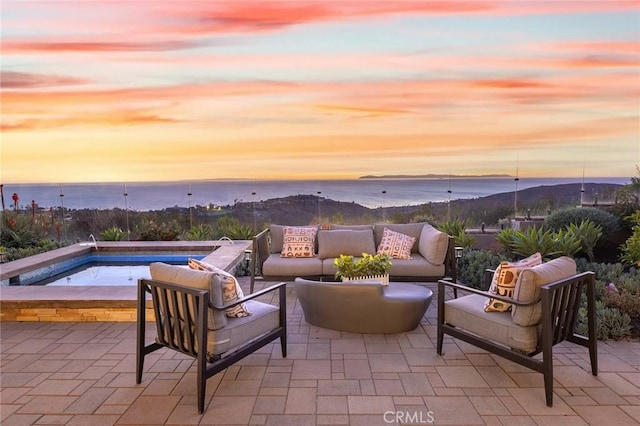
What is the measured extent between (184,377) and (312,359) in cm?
102

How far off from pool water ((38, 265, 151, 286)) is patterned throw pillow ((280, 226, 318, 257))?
7.37 ft

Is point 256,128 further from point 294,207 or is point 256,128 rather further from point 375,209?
point 375,209

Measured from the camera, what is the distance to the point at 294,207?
8914 mm

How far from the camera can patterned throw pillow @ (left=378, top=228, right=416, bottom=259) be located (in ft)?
17.0

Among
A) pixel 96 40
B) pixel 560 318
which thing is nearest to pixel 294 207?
pixel 96 40

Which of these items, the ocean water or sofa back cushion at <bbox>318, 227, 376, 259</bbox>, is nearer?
sofa back cushion at <bbox>318, 227, 376, 259</bbox>

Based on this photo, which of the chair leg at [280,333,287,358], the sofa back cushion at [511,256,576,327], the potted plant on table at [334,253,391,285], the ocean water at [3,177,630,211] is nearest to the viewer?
the sofa back cushion at [511,256,576,327]

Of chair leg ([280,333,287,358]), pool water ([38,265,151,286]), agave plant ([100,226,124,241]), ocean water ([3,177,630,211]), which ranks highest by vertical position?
ocean water ([3,177,630,211])

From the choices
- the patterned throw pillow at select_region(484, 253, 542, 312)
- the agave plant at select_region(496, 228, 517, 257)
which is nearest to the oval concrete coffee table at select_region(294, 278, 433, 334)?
the patterned throw pillow at select_region(484, 253, 542, 312)

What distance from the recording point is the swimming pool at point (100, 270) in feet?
19.2

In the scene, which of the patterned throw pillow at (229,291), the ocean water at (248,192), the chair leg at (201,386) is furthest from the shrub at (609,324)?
the ocean water at (248,192)

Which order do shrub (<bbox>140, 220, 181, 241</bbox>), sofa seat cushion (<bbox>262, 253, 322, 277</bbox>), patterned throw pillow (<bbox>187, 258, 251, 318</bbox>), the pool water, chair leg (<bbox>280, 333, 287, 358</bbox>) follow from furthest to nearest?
shrub (<bbox>140, 220, 181, 241</bbox>)
the pool water
sofa seat cushion (<bbox>262, 253, 322, 277</bbox>)
chair leg (<bbox>280, 333, 287, 358</bbox>)
patterned throw pillow (<bbox>187, 258, 251, 318</bbox>)

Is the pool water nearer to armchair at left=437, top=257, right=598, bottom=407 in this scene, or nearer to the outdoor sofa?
the outdoor sofa

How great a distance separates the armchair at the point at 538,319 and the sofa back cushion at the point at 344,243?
2.36 m
